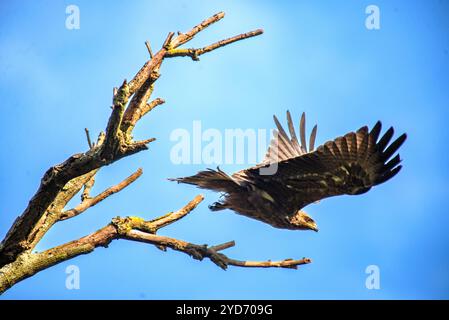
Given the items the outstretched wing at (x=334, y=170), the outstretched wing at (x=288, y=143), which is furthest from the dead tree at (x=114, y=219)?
the outstretched wing at (x=288, y=143)

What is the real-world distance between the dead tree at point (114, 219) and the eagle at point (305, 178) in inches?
25.1

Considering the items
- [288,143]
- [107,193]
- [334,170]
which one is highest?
[288,143]

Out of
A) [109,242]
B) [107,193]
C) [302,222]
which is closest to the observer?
[109,242]

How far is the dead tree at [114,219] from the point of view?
4.73m

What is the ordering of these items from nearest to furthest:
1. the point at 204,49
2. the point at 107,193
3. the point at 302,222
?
the point at 204,49 < the point at 107,193 < the point at 302,222

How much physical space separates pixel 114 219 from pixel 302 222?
2308mm

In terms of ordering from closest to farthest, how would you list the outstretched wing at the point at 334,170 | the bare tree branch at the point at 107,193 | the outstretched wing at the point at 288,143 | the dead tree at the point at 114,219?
the dead tree at the point at 114,219
the outstretched wing at the point at 334,170
the bare tree branch at the point at 107,193
the outstretched wing at the point at 288,143

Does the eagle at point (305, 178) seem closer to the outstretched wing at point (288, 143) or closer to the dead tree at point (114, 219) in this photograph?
the dead tree at point (114, 219)

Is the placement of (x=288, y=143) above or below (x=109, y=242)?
above

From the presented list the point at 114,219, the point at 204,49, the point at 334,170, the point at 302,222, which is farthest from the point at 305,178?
the point at 114,219

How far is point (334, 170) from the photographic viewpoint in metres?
6.18

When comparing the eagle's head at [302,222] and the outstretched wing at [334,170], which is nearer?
the outstretched wing at [334,170]

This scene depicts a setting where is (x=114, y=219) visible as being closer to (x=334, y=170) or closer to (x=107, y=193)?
(x=107, y=193)

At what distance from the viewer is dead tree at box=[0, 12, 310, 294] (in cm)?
473
